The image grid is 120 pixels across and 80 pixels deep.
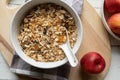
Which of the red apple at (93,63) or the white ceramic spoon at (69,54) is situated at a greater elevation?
the white ceramic spoon at (69,54)

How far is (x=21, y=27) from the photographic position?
0.81 meters

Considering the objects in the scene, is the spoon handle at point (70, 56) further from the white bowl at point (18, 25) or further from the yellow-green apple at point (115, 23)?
the yellow-green apple at point (115, 23)

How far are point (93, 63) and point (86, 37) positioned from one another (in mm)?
92

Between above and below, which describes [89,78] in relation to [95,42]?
below

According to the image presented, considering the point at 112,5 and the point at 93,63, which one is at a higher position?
the point at 112,5

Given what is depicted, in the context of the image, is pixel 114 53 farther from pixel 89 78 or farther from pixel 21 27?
pixel 21 27

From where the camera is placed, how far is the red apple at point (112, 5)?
85 centimetres

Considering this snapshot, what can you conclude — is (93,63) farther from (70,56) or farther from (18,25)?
(18,25)

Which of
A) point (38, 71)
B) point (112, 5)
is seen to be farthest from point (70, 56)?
point (112, 5)

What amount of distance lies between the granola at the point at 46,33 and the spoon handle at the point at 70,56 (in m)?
0.02

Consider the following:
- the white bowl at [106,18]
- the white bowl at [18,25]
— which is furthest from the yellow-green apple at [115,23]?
the white bowl at [18,25]

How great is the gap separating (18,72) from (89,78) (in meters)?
0.22

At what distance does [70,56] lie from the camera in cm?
76

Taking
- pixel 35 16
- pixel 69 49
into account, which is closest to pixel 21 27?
pixel 35 16
